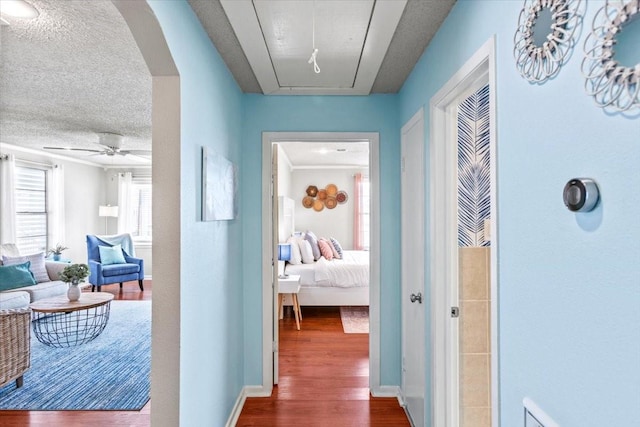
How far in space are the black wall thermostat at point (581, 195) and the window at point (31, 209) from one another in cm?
714

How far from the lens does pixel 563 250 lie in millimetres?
874

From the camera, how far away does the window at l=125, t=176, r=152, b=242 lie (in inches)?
294

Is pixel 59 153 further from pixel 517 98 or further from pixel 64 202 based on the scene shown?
pixel 517 98

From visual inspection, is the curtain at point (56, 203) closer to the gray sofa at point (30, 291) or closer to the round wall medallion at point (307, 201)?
the gray sofa at point (30, 291)

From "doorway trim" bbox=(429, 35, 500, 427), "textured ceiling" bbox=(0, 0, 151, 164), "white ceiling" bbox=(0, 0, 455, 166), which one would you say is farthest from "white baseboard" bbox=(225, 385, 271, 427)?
"textured ceiling" bbox=(0, 0, 151, 164)

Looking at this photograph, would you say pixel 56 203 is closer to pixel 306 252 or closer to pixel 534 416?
pixel 306 252

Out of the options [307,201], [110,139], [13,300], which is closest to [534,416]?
[110,139]

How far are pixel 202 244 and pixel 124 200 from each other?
6.59 meters

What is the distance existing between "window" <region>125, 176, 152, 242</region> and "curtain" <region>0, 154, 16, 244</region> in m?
2.20

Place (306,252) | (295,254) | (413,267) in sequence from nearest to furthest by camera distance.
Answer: (413,267) < (295,254) < (306,252)

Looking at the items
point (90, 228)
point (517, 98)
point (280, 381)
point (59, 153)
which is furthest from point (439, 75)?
point (90, 228)

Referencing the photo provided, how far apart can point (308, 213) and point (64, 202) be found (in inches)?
Answer: 185

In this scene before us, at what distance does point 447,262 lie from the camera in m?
1.92

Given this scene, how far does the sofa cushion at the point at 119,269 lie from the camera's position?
589cm
